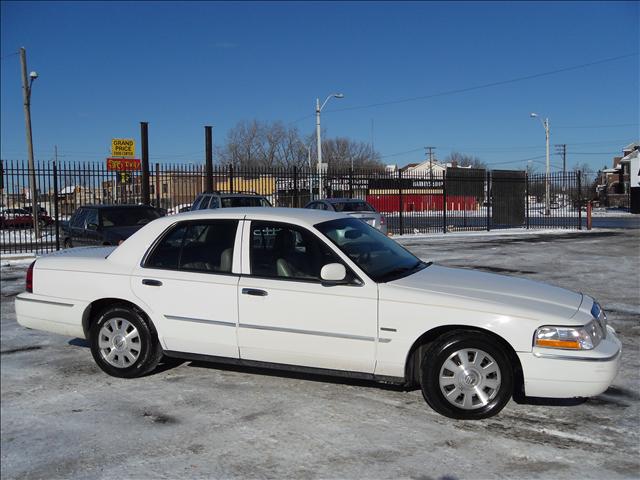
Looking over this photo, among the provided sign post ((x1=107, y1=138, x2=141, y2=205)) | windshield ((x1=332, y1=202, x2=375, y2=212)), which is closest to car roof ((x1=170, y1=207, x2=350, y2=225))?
windshield ((x1=332, y1=202, x2=375, y2=212))

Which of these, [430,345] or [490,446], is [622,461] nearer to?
[490,446]

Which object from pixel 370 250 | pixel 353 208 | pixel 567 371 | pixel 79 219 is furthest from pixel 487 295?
pixel 353 208

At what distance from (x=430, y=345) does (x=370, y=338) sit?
0.46 metres

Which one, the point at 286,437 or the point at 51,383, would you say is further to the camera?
the point at 51,383

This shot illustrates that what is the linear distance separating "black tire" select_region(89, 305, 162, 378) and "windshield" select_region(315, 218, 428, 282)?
1804 millimetres

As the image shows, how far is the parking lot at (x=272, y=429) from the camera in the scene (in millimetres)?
3650

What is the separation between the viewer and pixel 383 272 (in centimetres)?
492

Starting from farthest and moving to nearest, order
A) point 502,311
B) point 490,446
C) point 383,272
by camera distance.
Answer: point 383,272
point 502,311
point 490,446

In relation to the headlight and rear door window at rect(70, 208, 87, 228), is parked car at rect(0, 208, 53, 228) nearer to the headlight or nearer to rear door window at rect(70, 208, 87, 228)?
rear door window at rect(70, 208, 87, 228)

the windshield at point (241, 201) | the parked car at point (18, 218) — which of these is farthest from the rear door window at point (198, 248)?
the parked car at point (18, 218)

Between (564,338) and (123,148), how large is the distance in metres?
23.9

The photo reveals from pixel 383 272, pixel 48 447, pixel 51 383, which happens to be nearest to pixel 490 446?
pixel 383 272

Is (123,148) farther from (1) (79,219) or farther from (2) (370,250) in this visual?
(2) (370,250)

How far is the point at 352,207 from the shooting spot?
18.0 m
